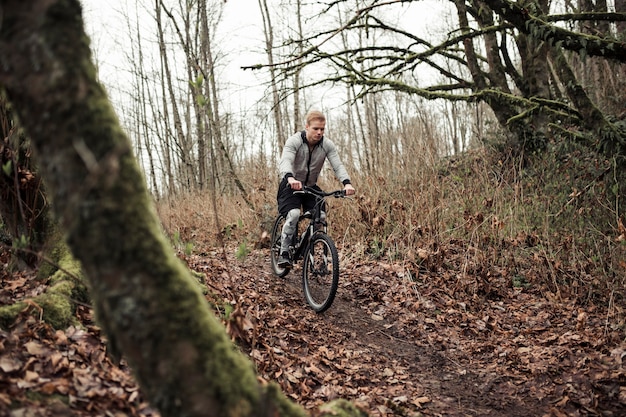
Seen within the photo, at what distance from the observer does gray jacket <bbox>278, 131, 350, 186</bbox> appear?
19.2ft

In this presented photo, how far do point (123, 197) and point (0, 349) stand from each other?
63.7 inches

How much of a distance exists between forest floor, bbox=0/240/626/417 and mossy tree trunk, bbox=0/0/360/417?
967 millimetres

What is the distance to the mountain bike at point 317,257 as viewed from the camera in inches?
210

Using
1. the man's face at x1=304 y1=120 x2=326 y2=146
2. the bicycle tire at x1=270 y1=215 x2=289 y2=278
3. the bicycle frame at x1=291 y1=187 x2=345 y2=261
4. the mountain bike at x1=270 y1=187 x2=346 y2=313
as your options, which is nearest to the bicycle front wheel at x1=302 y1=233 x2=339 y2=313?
the mountain bike at x1=270 y1=187 x2=346 y2=313

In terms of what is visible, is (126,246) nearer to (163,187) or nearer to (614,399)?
(614,399)

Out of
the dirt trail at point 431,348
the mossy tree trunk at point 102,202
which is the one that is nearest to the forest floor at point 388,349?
the dirt trail at point 431,348

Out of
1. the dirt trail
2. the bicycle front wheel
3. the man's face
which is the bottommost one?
the dirt trail

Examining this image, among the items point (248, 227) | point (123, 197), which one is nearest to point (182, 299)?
point (123, 197)

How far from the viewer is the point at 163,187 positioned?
27047 mm

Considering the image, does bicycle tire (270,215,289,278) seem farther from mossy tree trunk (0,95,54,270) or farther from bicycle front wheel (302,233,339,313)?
mossy tree trunk (0,95,54,270)

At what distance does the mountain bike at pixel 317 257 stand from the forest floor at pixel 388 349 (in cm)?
22

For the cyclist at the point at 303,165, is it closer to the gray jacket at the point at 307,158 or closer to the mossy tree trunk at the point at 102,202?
the gray jacket at the point at 307,158

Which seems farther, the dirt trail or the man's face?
the man's face

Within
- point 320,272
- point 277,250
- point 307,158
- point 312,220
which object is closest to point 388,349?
point 320,272
